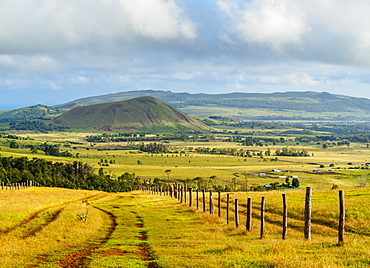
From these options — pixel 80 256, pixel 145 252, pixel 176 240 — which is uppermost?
pixel 80 256

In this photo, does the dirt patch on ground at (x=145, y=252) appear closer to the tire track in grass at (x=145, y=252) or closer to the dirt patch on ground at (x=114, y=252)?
the tire track in grass at (x=145, y=252)

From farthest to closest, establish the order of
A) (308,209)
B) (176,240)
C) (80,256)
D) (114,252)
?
(176,240), (308,209), (114,252), (80,256)

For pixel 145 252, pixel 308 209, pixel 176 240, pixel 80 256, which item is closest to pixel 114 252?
pixel 145 252

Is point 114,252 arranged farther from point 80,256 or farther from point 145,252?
point 80,256

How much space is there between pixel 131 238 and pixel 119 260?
1366 cm

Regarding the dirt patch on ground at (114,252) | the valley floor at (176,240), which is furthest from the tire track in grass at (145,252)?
the dirt patch on ground at (114,252)

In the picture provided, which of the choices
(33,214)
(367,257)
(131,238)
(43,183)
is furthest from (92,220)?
(43,183)

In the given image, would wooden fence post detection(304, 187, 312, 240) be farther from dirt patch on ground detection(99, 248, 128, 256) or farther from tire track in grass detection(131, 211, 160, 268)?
dirt patch on ground detection(99, 248, 128, 256)

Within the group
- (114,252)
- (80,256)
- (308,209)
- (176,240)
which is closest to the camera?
(80,256)

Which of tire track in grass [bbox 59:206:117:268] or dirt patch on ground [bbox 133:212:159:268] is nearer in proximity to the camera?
dirt patch on ground [bbox 133:212:159:268]

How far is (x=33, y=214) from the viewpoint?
5762cm

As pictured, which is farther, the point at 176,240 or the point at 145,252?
the point at 176,240

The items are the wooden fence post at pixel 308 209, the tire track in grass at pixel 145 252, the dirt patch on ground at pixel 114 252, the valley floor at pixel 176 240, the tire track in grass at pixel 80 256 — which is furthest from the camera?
the wooden fence post at pixel 308 209

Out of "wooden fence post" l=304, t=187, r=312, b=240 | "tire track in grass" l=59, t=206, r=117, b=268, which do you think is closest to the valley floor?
"tire track in grass" l=59, t=206, r=117, b=268
